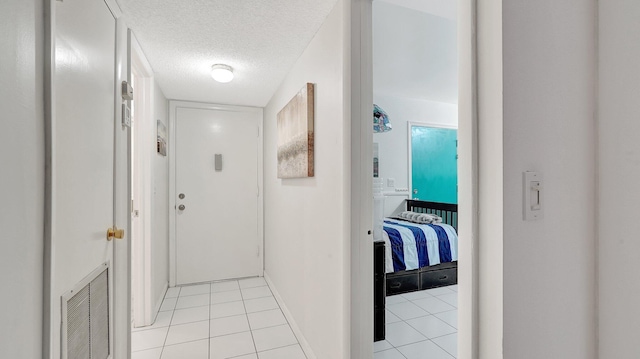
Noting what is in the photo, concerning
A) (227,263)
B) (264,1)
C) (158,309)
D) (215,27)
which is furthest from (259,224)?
(264,1)

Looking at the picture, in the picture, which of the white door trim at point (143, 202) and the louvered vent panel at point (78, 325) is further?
the white door trim at point (143, 202)

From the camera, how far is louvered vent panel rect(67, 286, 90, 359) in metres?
1.01

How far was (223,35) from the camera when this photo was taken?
1.94m

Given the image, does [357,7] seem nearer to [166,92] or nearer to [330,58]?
[330,58]

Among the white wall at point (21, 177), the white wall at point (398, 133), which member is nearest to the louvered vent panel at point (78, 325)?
the white wall at point (21, 177)

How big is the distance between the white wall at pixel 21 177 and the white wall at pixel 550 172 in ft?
3.73

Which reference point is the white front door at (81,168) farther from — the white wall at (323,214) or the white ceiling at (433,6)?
the white ceiling at (433,6)

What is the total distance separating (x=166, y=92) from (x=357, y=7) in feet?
8.36

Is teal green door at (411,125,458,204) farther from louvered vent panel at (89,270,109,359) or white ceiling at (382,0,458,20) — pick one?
louvered vent panel at (89,270,109,359)

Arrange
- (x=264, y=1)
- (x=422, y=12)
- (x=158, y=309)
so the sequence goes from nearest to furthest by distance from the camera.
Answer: (x=264, y=1) → (x=422, y=12) → (x=158, y=309)

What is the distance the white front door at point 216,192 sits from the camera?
3.47m

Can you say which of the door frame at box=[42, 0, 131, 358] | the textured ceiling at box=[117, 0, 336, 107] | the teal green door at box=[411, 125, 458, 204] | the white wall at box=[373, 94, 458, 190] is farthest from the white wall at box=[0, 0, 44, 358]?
the teal green door at box=[411, 125, 458, 204]

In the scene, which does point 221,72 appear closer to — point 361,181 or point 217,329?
point 361,181

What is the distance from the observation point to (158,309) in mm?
Result: 2730
